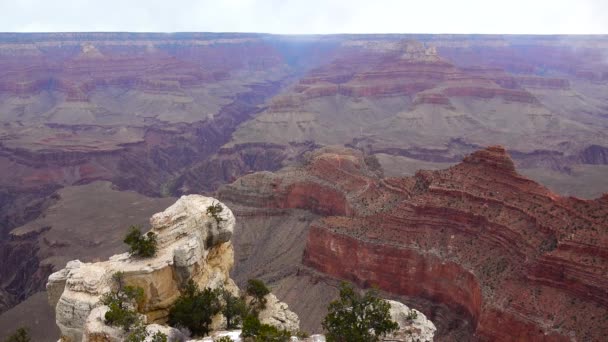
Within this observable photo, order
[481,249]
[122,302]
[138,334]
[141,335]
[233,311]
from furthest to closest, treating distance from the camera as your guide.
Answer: [481,249]
[233,311]
[122,302]
[138,334]
[141,335]

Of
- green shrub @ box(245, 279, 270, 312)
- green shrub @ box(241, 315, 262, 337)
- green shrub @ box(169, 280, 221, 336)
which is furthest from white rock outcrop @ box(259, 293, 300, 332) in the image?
green shrub @ box(241, 315, 262, 337)

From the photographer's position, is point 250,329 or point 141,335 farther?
point 250,329

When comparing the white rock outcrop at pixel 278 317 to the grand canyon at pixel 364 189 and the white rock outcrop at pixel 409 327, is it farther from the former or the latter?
the grand canyon at pixel 364 189

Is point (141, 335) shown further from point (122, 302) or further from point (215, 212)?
point (215, 212)

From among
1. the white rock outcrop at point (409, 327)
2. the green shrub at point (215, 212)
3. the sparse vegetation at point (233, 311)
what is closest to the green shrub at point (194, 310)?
the sparse vegetation at point (233, 311)

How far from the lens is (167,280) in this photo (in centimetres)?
2944

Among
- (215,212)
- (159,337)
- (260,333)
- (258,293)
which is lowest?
(258,293)

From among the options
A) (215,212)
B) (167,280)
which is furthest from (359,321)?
(215,212)

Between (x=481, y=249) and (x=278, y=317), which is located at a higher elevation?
(x=278, y=317)

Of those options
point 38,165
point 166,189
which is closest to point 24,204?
point 38,165

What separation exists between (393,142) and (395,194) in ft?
276

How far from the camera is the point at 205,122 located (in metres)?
179

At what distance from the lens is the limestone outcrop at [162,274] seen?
25.9 m

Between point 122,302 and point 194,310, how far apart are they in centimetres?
445
